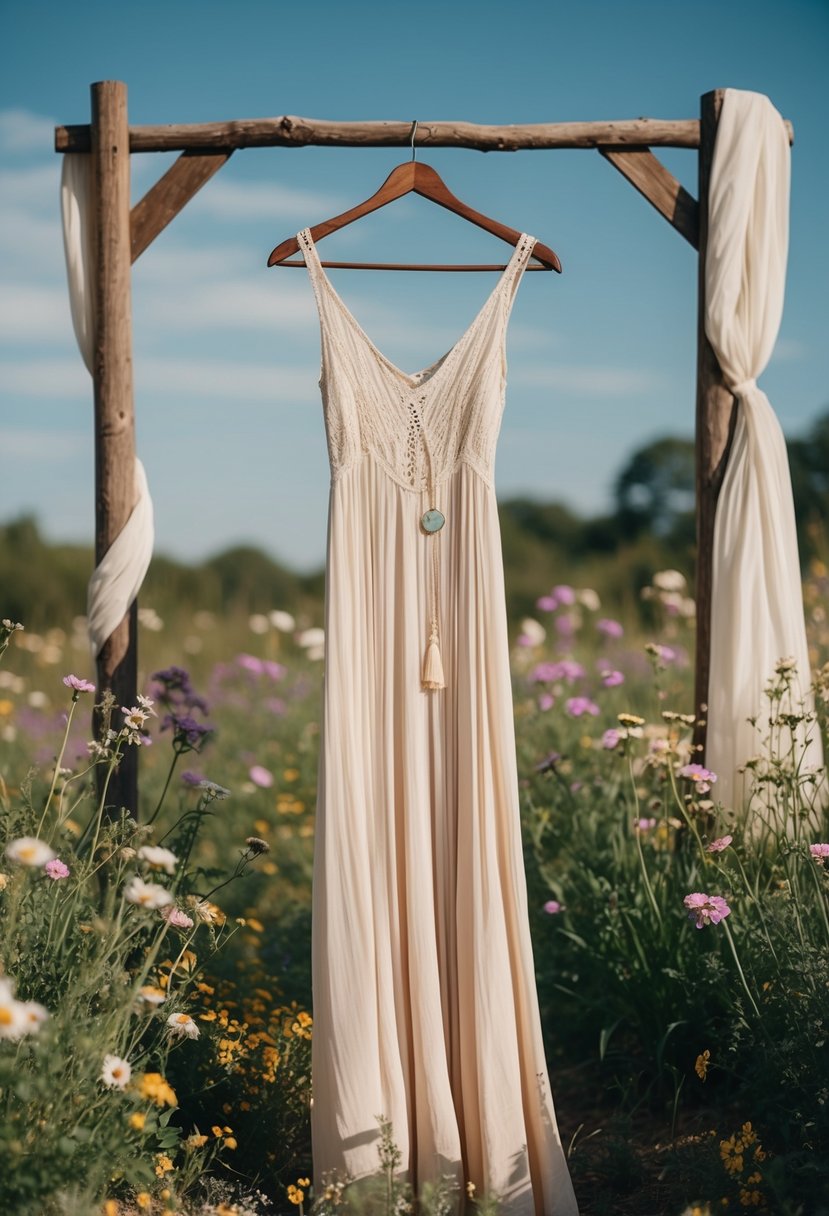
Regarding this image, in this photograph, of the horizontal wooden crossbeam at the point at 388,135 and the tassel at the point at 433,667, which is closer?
the tassel at the point at 433,667

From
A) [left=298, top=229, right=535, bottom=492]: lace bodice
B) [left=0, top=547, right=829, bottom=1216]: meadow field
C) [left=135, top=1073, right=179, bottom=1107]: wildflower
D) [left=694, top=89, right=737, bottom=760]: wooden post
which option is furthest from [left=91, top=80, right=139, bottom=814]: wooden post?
[left=694, top=89, right=737, bottom=760]: wooden post

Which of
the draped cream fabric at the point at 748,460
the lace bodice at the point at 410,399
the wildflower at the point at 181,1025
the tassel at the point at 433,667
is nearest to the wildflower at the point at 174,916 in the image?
the wildflower at the point at 181,1025

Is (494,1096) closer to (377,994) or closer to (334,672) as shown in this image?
(377,994)

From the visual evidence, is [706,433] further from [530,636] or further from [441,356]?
[530,636]

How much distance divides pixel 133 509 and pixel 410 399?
1.18 meters

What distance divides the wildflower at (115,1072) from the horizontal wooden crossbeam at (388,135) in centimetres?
249

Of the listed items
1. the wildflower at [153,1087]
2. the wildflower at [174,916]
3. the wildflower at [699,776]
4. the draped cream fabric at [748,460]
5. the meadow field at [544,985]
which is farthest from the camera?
the draped cream fabric at [748,460]

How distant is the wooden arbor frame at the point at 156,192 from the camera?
10.6ft

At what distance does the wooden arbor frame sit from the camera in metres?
3.24

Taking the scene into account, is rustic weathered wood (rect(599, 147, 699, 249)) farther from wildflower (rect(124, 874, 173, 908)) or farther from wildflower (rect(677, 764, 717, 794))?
wildflower (rect(124, 874, 173, 908))

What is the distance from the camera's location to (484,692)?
2.44 m

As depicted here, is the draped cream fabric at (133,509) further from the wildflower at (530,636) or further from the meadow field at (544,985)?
the wildflower at (530,636)

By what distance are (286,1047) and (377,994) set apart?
1.83 feet

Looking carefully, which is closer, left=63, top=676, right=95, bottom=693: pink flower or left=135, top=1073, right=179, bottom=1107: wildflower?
left=135, top=1073, right=179, bottom=1107: wildflower
